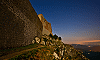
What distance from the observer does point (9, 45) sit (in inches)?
234

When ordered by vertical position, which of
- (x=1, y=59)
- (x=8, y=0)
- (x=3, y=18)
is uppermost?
(x=8, y=0)

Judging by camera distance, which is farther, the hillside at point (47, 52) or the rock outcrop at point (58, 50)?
the rock outcrop at point (58, 50)

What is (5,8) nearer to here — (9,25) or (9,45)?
(9,25)

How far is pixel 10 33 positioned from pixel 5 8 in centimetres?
307

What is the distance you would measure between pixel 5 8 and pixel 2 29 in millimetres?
2541

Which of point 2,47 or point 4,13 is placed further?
point 4,13

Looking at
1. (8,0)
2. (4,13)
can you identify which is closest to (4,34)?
(4,13)

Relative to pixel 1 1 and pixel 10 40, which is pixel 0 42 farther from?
pixel 1 1

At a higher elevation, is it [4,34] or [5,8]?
[5,8]

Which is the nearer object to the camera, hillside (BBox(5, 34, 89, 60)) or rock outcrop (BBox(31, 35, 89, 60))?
hillside (BBox(5, 34, 89, 60))

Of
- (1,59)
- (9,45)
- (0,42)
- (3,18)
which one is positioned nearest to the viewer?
(1,59)

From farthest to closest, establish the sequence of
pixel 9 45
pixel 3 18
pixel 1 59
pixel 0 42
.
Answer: pixel 9 45 → pixel 3 18 → pixel 0 42 → pixel 1 59

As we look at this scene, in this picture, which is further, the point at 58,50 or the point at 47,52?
the point at 58,50

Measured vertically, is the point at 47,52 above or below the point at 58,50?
above
